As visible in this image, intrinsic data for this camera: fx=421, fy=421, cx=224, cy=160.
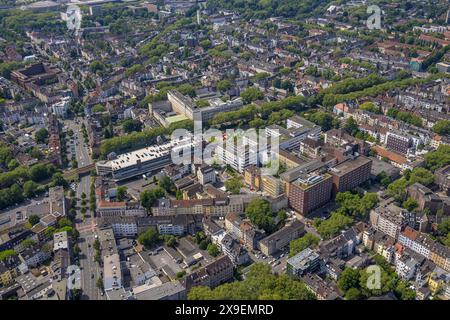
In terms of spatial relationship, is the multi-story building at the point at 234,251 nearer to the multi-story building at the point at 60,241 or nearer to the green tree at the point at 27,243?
the multi-story building at the point at 60,241

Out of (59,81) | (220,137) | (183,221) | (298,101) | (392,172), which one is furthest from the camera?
(59,81)

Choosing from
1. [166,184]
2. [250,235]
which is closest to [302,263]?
[250,235]

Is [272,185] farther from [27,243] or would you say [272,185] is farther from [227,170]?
[27,243]

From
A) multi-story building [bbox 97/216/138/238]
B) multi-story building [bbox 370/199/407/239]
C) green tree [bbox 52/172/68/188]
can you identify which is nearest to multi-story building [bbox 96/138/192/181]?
green tree [bbox 52/172/68/188]

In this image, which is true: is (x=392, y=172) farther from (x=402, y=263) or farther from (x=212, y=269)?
(x=212, y=269)

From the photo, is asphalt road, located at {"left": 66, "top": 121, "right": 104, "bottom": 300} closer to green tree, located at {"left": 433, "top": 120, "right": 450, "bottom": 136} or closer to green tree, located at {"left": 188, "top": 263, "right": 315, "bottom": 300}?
green tree, located at {"left": 188, "top": 263, "right": 315, "bottom": 300}
